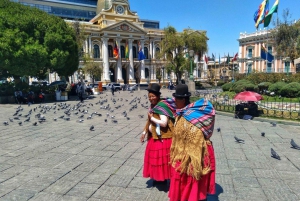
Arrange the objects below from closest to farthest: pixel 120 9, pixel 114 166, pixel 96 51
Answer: pixel 114 166 < pixel 96 51 < pixel 120 9

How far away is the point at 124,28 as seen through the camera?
138ft

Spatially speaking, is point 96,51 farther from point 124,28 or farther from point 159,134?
point 159,134

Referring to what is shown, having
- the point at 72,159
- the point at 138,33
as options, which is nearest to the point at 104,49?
the point at 138,33

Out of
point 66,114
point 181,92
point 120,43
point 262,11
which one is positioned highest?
point 120,43

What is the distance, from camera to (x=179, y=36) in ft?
98.8

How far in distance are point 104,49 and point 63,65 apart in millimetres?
24067

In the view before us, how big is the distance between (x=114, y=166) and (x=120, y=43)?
136 ft

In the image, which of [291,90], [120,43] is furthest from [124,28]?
[291,90]

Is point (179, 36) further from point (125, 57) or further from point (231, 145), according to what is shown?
point (231, 145)

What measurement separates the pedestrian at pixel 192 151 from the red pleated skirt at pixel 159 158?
1.55 feet

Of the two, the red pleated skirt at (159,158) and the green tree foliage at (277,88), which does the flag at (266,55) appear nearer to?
the green tree foliage at (277,88)

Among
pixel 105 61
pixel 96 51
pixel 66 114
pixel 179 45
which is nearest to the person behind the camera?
pixel 66 114

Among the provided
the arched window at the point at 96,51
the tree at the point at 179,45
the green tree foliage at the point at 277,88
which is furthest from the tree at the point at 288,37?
the arched window at the point at 96,51

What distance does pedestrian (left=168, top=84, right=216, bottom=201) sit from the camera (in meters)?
2.29
